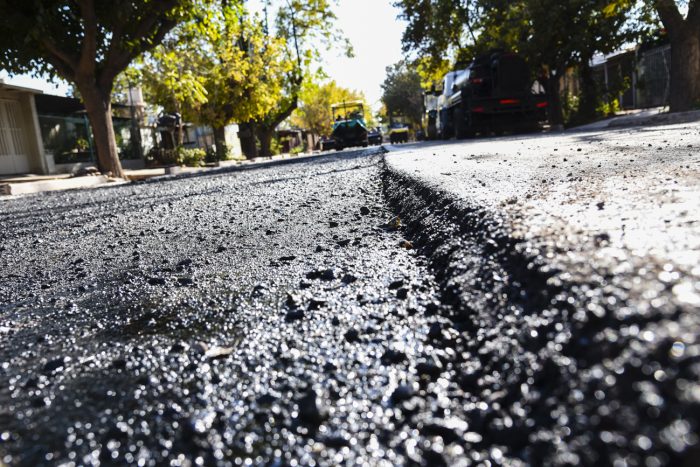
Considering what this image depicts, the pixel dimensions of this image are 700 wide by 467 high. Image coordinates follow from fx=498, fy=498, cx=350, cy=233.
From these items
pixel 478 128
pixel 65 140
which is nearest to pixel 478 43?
pixel 478 128

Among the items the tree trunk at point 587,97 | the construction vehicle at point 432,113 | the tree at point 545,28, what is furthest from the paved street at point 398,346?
the construction vehicle at point 432,113

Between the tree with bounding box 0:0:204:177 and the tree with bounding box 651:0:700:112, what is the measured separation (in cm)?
1318

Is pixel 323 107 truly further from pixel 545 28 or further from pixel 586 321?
pixel 586 321

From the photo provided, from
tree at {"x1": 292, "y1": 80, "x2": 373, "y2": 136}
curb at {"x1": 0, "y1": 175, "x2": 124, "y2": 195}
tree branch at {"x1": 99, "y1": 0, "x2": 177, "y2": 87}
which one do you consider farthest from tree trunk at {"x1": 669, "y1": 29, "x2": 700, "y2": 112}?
tree at {"x1": 292, "y1": 80, "x2": 373, "y2": 136}

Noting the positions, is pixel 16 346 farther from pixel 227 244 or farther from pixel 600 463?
pixel 600 463

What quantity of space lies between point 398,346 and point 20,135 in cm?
2349

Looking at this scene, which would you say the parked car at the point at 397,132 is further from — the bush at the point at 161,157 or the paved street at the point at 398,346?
the paved street at the point at 398,346

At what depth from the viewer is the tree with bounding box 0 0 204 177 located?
35.7 ft

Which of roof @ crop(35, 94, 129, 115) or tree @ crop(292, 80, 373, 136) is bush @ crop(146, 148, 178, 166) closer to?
roof @ crop(35, 94, 129, 115)

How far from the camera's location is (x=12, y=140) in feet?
64.3

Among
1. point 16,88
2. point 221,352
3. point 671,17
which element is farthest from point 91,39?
point 671,17

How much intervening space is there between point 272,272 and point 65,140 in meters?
24.7

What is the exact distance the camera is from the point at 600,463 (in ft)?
2.32

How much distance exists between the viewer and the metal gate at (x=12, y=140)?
62.3ft
